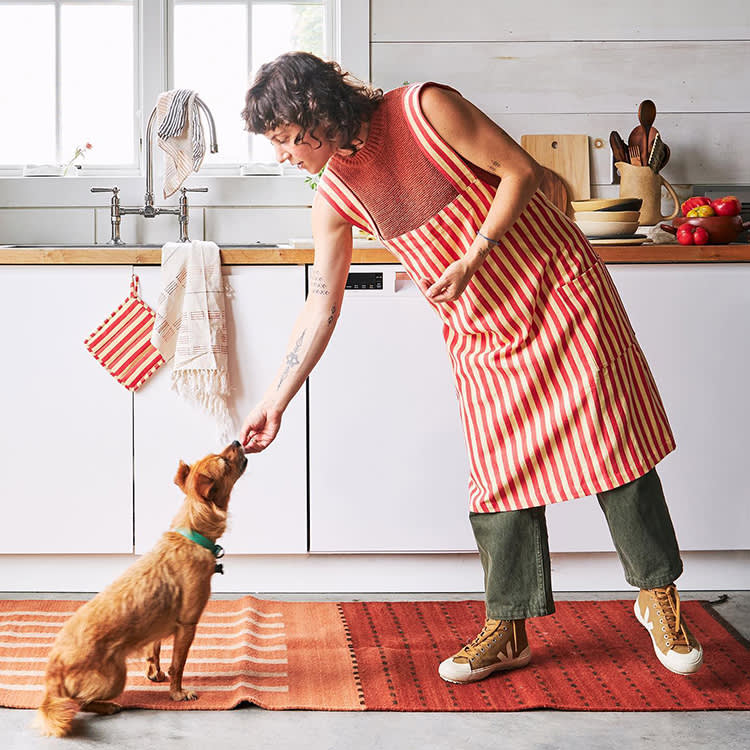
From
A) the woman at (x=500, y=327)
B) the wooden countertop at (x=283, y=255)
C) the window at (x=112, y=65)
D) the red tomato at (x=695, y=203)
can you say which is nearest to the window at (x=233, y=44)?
the window at (x=112, y=65)

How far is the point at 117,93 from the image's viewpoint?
339 centimetres

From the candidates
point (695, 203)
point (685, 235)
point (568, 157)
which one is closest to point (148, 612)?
point (685, 235)

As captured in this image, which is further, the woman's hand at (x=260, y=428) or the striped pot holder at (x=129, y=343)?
the striped pot holder at (x=129, y=343)

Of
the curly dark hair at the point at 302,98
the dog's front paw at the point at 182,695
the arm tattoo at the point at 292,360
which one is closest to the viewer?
the curly dark hair at the point at 302,98

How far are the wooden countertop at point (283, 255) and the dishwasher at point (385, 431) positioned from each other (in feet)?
0.45

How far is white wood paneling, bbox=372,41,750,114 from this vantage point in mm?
3234

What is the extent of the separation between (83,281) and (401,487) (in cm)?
96

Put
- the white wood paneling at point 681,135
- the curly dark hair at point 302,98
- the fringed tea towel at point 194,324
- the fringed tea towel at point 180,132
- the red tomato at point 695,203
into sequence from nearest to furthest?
the curly dark hair at point 302,98, the fringed tea towel at point 194,324, the red tomato at point 695,203, the fringed tea towel at point 180,132, the white wood paneling at point 681,135

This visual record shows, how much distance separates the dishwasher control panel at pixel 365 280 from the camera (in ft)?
8.68

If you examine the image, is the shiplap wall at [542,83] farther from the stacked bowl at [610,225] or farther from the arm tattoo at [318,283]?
the arm tattoo at [318,283]

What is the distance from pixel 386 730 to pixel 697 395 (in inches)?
50.4

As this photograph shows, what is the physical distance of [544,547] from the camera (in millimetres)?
2096

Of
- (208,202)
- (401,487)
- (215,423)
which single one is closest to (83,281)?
(215,423)

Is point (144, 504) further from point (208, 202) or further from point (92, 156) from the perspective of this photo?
point (92, 156)
